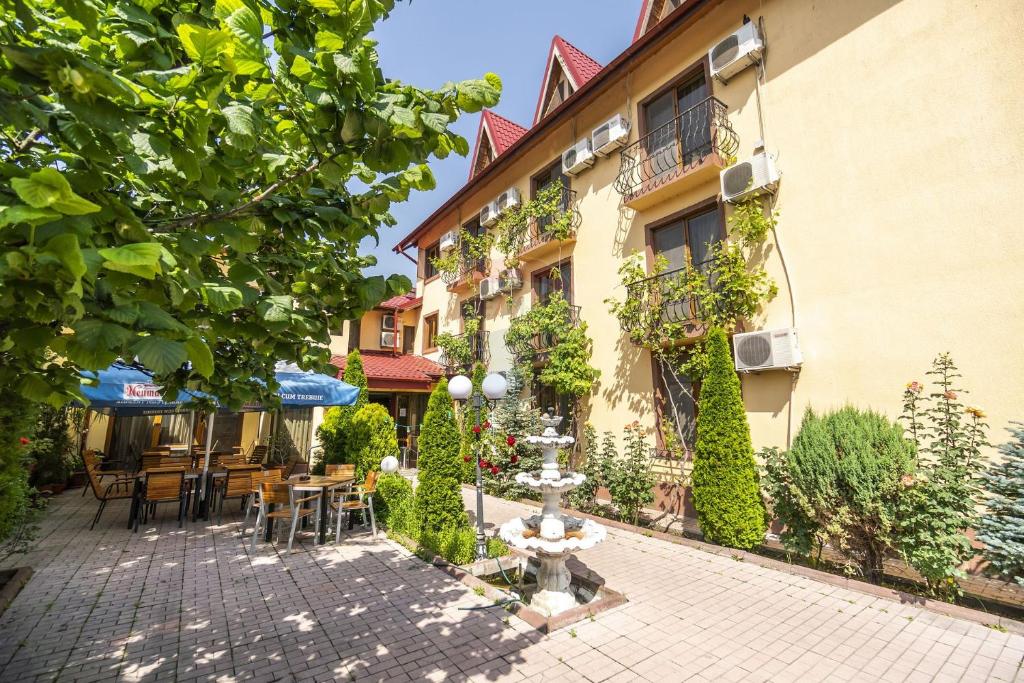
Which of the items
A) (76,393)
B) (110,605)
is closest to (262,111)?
(76,393)

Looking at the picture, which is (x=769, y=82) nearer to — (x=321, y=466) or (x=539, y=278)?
(x=539, y=278)

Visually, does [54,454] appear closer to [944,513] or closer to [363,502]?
[363,502]

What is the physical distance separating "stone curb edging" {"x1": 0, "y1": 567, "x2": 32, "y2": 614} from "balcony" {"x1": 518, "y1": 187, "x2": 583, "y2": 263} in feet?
34.2

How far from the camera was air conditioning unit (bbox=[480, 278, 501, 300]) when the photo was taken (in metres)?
13.6

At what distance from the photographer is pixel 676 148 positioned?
30.2 ft

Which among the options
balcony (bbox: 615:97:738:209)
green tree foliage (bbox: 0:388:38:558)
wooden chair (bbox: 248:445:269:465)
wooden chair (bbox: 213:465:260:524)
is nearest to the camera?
green tree foliage (bbox: 0:388:38:558)

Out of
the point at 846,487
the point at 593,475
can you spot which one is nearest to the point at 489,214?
the point at 593,475

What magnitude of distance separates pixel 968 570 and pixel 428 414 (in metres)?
7.26

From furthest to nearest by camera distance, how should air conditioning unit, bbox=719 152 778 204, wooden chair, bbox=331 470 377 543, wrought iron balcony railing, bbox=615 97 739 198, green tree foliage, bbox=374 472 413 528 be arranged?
1. wrought iron balcony railing, bbox=615 97 739 198
2. green tree foliage, bbox=374 472 413 528
3. wooden chair, bbox=331 470 377 543
4. air conditioning unit, bbox=719 152 778 204

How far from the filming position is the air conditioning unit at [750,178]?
7383mm

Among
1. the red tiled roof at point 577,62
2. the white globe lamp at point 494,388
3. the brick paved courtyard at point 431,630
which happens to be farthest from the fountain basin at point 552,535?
the red tiled roof at point 577,62

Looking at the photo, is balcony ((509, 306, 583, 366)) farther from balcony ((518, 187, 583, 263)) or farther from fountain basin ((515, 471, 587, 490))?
fountain basin ((515, 471, 587, 490))

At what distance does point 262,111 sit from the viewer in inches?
73.4

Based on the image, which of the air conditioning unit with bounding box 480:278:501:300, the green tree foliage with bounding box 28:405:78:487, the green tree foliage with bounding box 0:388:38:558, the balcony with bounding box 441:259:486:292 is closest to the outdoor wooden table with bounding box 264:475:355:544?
the green tree foliage with bounding box 0:388:38:558
